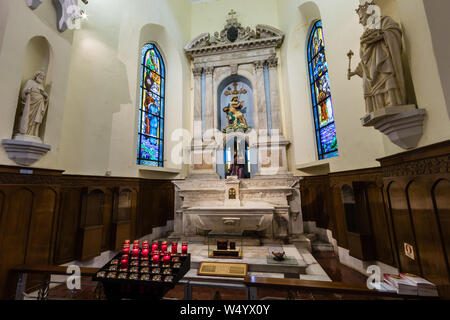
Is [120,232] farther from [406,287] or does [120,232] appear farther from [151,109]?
[406,287]

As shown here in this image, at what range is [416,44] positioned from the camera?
2.37m

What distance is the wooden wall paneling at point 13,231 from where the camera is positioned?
9.20 ft

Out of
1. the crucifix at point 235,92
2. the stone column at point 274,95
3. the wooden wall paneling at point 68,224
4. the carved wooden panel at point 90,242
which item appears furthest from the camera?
the crucifix at point 235,92

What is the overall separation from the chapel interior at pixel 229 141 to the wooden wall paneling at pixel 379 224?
1.4 inches

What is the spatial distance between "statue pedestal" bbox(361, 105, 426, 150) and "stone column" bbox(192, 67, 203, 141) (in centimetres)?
575

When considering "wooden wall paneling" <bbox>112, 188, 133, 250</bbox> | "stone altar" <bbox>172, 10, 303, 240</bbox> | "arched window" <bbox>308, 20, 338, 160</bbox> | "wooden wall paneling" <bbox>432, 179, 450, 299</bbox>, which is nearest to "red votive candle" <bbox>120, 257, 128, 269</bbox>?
"stone altar" <bbox>172, 10, 303, 240</bbox>

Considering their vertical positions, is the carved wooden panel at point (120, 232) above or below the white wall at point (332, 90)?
below

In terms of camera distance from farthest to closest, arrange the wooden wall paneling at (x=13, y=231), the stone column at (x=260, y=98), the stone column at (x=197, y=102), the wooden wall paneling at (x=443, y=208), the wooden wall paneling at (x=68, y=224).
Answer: the stone column at (x=197, y=102)
the stone column at (x=260, y=98)
the wooden wall paneling at (x=68, y=224)
the wooden wall paneling at (x=13, y=231)
the wooden wall paneling at (x=443, y=208)

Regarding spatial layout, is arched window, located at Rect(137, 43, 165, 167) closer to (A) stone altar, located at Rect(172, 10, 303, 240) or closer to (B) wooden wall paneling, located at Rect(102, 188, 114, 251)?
(A) stone altar, located at Rect(172, 10, 303, 240)

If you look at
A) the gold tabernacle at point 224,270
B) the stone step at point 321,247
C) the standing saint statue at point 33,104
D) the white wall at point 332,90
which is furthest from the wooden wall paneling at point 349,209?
the standing saint statue at point 33,104

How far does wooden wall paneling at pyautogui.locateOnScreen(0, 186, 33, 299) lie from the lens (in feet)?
9.20

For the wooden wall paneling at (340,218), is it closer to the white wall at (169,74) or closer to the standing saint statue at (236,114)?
the white wall at (169,74)

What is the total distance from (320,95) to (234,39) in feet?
14.5

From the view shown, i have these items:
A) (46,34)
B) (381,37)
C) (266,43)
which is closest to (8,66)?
(46,34)
